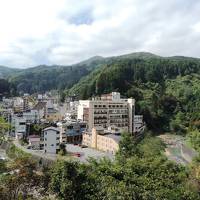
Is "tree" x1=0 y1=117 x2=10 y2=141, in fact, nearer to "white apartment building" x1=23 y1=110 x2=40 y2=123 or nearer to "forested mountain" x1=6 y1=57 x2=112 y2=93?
"white apartment building" x1=23 y1=110 x2=40 y2=123

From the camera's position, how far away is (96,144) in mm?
43500

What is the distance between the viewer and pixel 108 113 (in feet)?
169

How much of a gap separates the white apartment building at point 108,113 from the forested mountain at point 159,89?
22.7ft

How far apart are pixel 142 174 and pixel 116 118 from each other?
34390 millimetres

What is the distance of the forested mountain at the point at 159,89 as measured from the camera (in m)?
62.3

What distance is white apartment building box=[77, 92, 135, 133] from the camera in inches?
1987

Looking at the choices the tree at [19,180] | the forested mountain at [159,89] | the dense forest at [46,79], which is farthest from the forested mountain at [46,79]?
the tree at [19,180]

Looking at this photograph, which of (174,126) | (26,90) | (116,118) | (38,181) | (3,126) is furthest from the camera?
(26,90)

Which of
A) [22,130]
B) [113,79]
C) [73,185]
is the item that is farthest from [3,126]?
[113,79]

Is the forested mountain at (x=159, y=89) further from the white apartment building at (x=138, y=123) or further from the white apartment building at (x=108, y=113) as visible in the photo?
the white apartment building at (x=108, y=113)

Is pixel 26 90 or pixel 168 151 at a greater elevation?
pixel 26 90

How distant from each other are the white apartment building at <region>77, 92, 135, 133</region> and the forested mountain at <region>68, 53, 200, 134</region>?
691cm

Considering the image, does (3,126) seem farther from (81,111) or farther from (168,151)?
(81,111)

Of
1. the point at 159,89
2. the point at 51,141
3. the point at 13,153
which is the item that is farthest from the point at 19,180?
the point at 159,89
